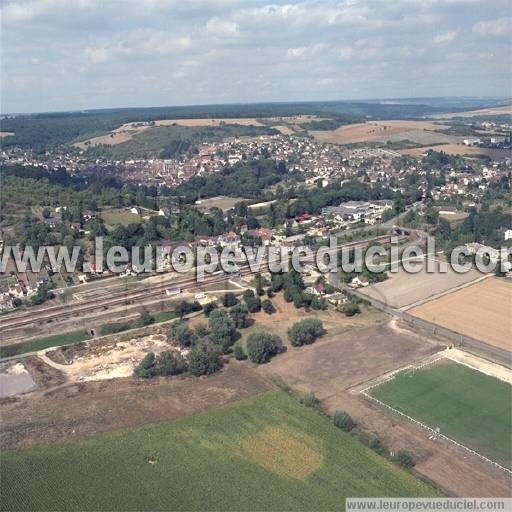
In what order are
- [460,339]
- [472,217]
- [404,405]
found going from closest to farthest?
[404,405], [460,339], [472,217]

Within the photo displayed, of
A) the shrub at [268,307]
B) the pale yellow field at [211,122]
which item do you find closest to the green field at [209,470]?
the shrub at [268,307]

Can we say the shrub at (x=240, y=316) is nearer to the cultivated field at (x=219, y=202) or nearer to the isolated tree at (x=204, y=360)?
the isolated tree at (x=204, y=360)

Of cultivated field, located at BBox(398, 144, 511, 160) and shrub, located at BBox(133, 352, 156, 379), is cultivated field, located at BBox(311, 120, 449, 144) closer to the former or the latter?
cultivated field, located at BBox(398, 144, 511, 160)

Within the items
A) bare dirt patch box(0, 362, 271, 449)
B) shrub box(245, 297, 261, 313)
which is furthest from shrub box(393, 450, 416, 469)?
shrub box(245, 297, 261, 313)

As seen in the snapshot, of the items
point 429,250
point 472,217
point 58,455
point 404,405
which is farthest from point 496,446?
point 472,217

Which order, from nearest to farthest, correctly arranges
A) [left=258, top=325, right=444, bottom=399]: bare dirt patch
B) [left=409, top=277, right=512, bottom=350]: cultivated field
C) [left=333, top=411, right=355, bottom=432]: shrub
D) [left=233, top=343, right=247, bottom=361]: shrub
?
1. [left=333, top=411, right=355, bottom=432]: shrub
2. [left=258, top=325, right=444, bottom=399]: bare dirt patch
3. [left=233, top=343, right=247, bottom=361]: shrub
4. [left=409, top=277, right=512, bottom=350]: cultivated field

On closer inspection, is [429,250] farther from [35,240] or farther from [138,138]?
[138,138]
